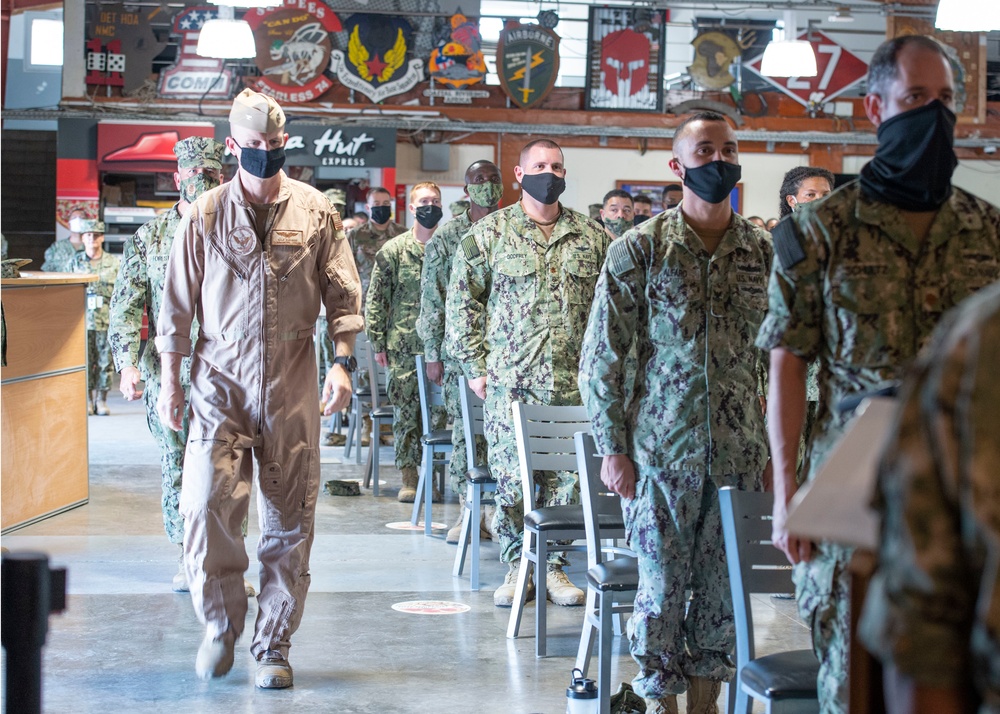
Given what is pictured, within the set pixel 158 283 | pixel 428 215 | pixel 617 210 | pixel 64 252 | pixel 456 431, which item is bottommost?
pixel 456 431

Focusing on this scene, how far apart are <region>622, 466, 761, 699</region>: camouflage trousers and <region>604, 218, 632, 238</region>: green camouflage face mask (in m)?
6.56

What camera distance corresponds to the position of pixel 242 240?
4078mm

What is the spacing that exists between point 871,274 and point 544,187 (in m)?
2.75

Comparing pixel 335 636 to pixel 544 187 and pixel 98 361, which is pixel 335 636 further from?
pixel 98 361

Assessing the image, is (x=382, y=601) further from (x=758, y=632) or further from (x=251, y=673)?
(x=758, y=632)

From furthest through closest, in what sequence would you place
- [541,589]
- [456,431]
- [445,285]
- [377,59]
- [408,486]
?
[377,59], [408,486], [445,285], [456,431], [541,589]

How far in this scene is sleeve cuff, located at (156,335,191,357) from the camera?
4105 mm

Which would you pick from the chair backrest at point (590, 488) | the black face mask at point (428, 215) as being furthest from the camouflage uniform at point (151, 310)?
the black face mask at point (428, 215)

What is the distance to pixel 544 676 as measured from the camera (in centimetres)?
436

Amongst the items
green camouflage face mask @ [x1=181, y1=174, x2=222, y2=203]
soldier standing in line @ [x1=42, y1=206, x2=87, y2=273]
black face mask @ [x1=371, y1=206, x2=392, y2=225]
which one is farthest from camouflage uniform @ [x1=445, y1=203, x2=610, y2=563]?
soldier standing in line @ [x1=42, y1=206, x2=87, y2=273]

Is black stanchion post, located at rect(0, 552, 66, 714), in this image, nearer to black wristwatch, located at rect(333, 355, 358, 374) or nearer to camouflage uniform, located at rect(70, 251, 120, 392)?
black wristwatch, located at rect(333, 355, 358, 374)

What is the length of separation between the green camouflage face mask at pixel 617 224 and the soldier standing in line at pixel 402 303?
7.03 ft


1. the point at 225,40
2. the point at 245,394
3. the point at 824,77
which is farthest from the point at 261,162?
the point at 824,77

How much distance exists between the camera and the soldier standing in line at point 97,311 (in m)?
12.6
